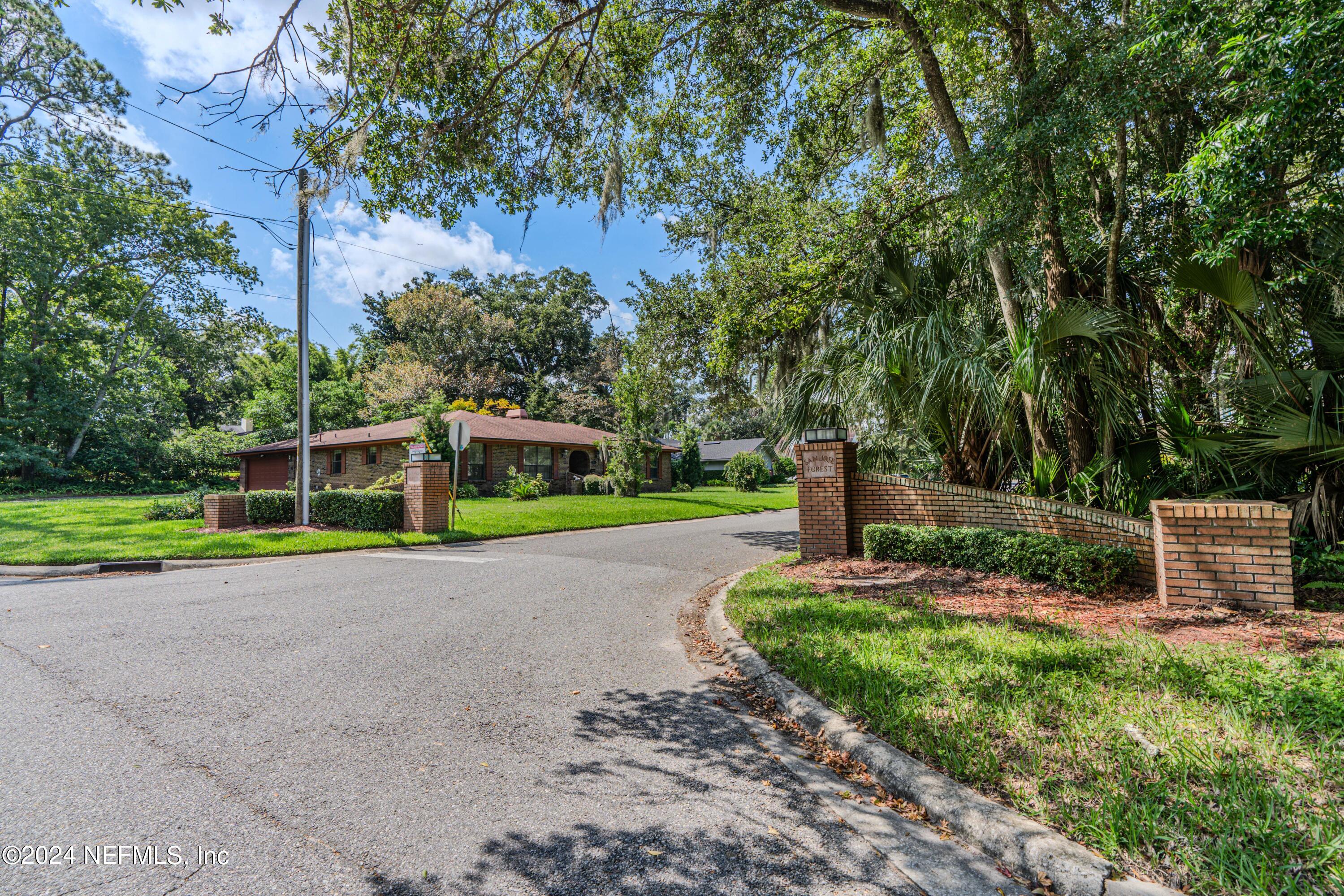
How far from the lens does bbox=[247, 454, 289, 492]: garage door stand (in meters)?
26.8

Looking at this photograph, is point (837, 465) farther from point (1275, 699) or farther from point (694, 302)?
point (694, 302)

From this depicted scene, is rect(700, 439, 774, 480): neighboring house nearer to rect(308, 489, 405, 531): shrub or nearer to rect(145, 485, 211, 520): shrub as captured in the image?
rect(145, 485, 211, 520): shrub

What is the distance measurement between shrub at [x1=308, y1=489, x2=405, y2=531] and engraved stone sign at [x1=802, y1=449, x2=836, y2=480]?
28.6 feet

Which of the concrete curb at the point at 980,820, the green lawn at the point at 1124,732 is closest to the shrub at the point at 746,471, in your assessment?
the green lawn at the point at 1124,732

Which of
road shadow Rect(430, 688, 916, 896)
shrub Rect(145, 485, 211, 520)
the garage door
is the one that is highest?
the garage door

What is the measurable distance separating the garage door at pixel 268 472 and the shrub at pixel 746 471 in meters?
21.8

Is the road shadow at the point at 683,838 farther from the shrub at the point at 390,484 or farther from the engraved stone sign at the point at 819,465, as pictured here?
the shrub at the point at 390,484

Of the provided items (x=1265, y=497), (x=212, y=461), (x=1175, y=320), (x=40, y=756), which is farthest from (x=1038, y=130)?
(x=212, y=461)

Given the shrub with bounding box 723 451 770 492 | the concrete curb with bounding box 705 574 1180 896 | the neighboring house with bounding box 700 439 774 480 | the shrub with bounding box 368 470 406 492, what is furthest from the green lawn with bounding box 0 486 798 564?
the neighboring house with bounding box 700 439 774 480

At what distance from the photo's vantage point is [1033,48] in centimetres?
Result: 678

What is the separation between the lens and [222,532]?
11711 mm

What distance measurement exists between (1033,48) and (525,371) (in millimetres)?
38669

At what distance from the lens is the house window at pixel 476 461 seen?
24000mm

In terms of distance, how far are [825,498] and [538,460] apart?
20.0 meters
